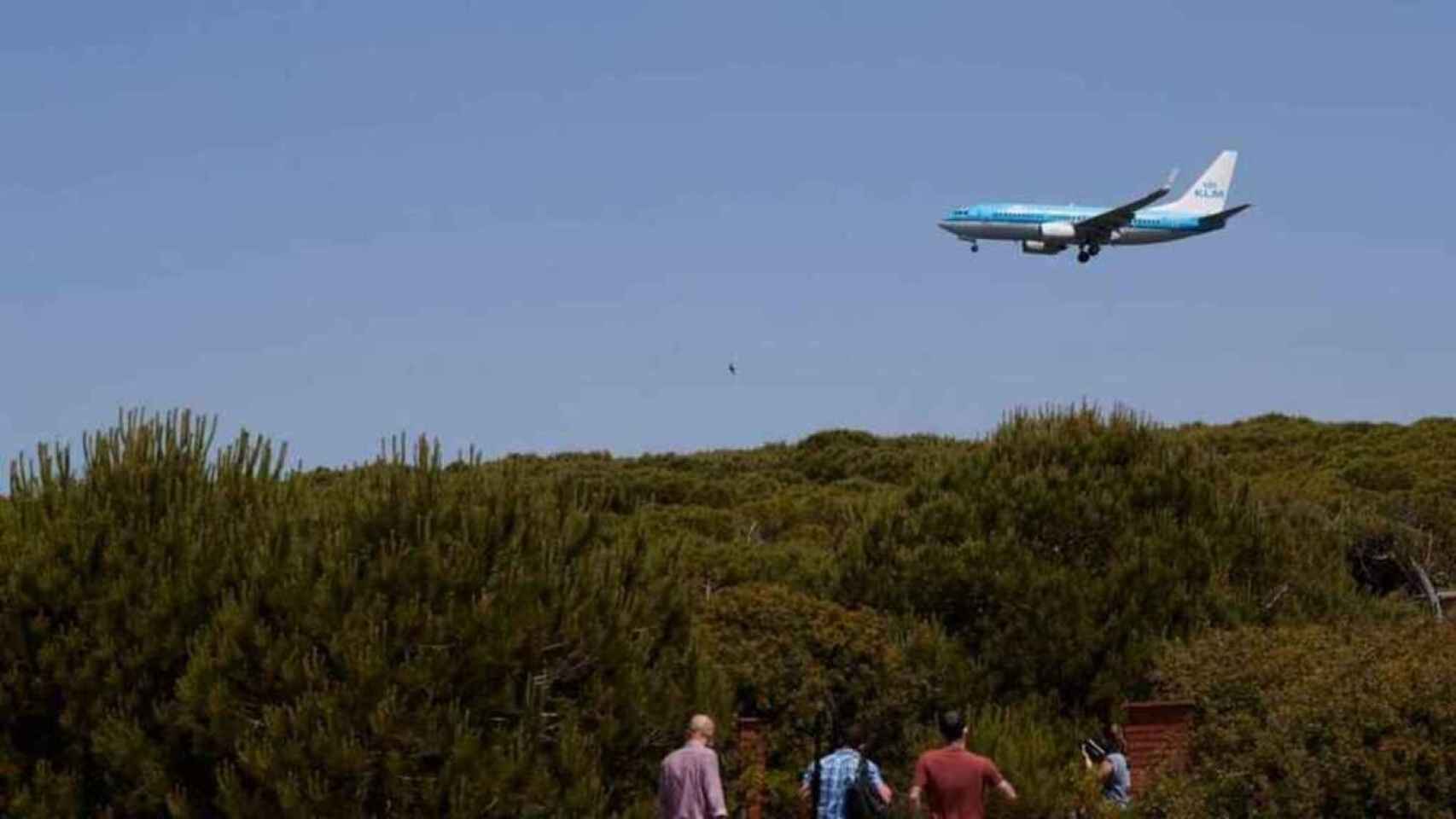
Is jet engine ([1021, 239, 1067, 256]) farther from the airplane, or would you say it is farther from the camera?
the camera

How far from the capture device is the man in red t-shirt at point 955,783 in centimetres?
1486

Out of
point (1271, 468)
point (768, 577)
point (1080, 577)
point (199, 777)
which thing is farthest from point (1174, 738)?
point (1271, 468)

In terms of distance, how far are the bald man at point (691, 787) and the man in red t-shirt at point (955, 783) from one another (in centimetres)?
149

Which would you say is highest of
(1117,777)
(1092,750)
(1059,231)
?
(1059,231)

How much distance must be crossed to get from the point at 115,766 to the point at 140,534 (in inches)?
82.0

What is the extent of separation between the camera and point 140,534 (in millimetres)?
19391

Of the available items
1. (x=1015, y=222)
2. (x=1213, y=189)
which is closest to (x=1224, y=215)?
(x=1015, y=222)

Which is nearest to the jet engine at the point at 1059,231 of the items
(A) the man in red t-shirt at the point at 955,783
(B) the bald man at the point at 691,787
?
(B) the bald man at the point at 691,787

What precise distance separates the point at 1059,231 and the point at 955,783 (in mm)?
63759

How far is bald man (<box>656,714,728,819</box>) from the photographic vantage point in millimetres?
15859

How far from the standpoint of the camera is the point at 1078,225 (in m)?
78.4

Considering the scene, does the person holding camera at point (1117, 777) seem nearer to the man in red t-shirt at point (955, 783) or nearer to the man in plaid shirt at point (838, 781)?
the man in plaid shirt at point (838, 781)

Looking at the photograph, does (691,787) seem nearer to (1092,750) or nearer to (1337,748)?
(1337,748)

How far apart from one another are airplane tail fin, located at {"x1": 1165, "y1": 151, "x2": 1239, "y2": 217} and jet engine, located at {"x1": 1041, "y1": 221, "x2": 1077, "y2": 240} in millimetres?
41016
